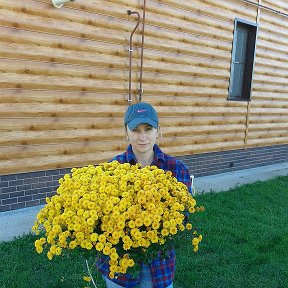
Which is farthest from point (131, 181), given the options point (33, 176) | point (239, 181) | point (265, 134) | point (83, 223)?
point (265, 134)

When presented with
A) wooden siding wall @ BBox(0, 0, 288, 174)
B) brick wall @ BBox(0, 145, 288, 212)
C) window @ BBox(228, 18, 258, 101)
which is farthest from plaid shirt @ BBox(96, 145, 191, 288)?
window @ BBox(228, 18, 258, 101)

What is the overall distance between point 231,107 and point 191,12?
7.61 ft

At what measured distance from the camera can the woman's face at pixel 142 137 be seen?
201 centimetres

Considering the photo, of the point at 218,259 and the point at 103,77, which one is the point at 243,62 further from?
the point at 218,259

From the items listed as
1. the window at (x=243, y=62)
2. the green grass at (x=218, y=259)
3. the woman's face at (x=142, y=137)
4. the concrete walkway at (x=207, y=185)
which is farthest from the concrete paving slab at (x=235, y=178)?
the woman's face at (x=142, y=137)

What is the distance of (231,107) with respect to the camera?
26.4 feet

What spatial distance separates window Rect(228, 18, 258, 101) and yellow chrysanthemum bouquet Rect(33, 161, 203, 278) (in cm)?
691

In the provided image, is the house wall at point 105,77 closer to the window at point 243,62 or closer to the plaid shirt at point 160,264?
the window at point 243,62

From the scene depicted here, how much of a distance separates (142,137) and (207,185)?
16.9ft

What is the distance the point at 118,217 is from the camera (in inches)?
54.2

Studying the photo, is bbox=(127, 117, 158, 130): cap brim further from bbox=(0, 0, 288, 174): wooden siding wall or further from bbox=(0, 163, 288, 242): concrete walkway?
bbox=(0, 0, 288, 174): wooden siding wall

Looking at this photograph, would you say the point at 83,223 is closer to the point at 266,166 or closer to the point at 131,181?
the point at 131,181

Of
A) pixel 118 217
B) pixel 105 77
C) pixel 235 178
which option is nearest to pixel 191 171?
pixel 235 178

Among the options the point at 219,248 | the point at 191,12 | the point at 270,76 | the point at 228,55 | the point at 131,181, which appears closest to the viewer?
the point at 131,181
